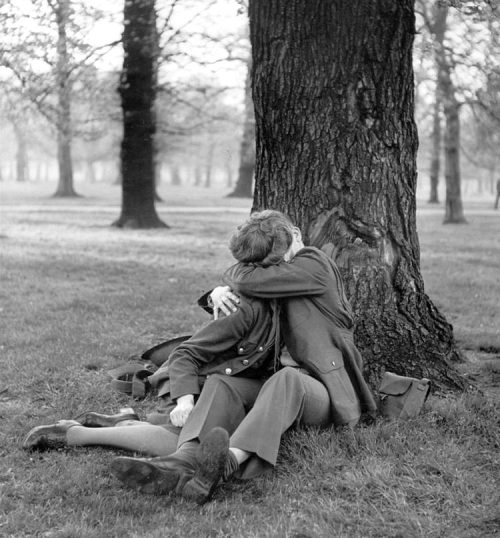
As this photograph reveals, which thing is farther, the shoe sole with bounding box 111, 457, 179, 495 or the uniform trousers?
the uniform trousers

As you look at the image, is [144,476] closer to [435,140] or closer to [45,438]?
[45,438]

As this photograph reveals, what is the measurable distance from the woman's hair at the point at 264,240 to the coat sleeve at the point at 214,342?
27 centimetres

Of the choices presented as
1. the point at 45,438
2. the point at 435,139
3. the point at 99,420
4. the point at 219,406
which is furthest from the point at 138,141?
the point at 219,406

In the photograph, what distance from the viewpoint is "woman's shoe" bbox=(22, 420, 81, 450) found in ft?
12.7

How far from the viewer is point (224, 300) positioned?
3.99m

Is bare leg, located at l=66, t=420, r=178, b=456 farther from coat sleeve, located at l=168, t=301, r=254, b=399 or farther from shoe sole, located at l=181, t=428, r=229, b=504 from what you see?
shoe sole, located at l=181, t=428, r=229, b=504

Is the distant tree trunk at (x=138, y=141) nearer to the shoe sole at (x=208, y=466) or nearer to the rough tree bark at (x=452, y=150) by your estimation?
the rough tree bark at (x=452, y=150)

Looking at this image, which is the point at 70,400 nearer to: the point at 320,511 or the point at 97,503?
the point at 97,503

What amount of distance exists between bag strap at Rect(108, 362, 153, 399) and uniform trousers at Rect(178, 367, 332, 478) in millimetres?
1301

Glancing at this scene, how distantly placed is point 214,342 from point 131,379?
1.54 metres

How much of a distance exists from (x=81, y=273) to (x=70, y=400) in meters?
5.23

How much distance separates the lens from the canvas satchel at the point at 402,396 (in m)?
4.12

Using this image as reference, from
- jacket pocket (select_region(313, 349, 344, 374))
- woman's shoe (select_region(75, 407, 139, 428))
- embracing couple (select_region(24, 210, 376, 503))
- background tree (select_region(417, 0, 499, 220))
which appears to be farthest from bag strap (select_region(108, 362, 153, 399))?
background tree (select_region(417, 0, 499, 220))

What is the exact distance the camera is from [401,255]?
484cm
